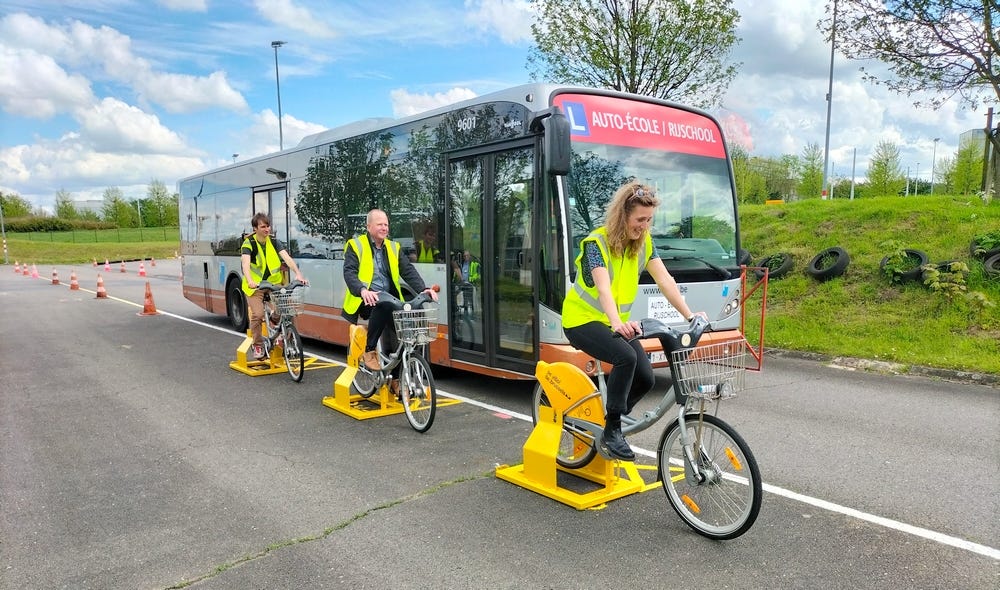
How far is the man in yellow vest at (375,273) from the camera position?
6414 millimetres

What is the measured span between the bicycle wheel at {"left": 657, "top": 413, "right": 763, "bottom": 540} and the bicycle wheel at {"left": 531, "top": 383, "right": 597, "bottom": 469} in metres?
0.63

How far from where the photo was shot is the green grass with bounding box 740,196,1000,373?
9359 millimetres

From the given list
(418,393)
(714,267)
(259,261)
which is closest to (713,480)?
(418,393)

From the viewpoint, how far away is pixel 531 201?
6641mm

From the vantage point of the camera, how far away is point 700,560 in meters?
3.59

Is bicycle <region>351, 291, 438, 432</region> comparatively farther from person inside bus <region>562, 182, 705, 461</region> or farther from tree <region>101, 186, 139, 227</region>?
tree <region>101, 186, 139, 227</region>

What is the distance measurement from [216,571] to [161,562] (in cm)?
36

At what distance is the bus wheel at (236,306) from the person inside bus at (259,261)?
3.92 meters

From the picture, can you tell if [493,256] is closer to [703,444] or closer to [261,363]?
[703,444]

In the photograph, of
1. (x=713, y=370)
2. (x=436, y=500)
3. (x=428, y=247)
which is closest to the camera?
(x=713, y=370)

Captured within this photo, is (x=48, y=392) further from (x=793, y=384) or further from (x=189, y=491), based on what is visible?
(x=793, y=384)

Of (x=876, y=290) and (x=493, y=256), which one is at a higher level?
(x=493, y=256)

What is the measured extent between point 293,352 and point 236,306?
5.23m

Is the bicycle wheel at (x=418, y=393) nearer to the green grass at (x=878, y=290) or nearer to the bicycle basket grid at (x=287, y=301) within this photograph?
the bicycle basket grid at (x=287, y=301)
